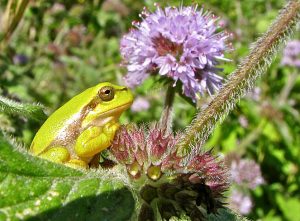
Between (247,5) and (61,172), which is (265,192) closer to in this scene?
(61,172)

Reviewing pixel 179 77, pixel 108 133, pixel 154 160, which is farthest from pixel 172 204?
pixel 179 77

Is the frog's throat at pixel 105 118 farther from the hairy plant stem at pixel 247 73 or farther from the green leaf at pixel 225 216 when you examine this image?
the green leaf at pixel 225 216

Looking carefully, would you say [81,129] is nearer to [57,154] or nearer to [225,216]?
[57,154]

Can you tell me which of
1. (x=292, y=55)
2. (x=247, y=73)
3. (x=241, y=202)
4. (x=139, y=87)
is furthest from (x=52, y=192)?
(x=292, y=55)

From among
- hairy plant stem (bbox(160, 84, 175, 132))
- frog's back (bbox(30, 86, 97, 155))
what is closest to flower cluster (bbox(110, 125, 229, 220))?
frog's back (bbox(30, 86, 97, 155))

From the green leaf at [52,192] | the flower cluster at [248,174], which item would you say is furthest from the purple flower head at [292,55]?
the green leaf at [52,192]

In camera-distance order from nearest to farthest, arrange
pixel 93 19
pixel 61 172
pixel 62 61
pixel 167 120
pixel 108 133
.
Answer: pixel 61 172 → pixel 108 133 → pixel 167 120 → pixel 62 61 → pixel 93 19
